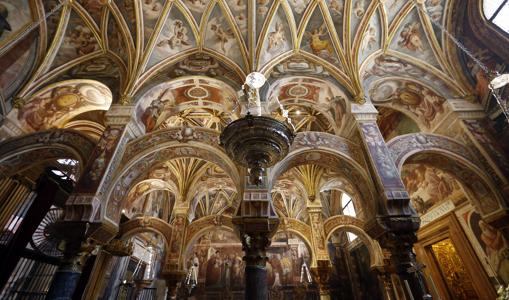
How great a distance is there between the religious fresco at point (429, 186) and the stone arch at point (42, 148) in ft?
35.3

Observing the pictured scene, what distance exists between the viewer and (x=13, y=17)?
7.09 meters

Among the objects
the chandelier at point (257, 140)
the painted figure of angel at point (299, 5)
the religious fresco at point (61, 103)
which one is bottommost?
the chandelier at point (257, 140)

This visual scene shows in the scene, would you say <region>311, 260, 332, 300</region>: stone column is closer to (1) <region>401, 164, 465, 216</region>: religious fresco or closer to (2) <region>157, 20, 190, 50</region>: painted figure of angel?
(1) <region>401, 164, 465, 216</region>: religious fresco

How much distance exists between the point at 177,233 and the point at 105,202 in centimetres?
541

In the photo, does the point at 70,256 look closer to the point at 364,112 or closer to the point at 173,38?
the point at 173,38

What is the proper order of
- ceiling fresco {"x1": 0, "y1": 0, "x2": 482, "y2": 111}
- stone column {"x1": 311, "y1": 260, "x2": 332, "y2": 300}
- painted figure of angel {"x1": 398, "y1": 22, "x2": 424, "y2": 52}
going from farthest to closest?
stone column {"x1": 311, "y1": 260, "x2": 332, "y2": 300} → painted figure of angel {"x1": 398, "y1": 22, "x2": 424, "y2": 52} → ceiling fresco {"x1": 0, "y1": 0, "x2": 482, "y2": 111}

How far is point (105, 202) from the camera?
232 inches

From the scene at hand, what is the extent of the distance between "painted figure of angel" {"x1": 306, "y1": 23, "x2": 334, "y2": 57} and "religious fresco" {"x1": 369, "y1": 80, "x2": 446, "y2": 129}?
6.89 feet

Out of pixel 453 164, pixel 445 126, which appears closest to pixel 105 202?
pixel 453 164

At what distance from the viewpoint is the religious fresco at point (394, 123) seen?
9396mm

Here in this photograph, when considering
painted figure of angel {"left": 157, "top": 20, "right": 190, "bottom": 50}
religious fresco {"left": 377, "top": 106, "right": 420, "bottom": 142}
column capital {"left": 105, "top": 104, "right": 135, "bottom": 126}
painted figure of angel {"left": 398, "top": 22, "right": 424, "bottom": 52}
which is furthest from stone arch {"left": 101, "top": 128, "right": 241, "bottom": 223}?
painted figure of angel {"left": 398, "top": 22, "right": 424, "bottom": 52}

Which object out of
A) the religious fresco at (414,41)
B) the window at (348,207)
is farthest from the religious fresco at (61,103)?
the window at (348,207)

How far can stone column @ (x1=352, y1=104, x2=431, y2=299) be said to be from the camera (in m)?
4.83

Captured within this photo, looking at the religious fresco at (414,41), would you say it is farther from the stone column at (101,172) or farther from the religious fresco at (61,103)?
the religious fresco at (61,103)
